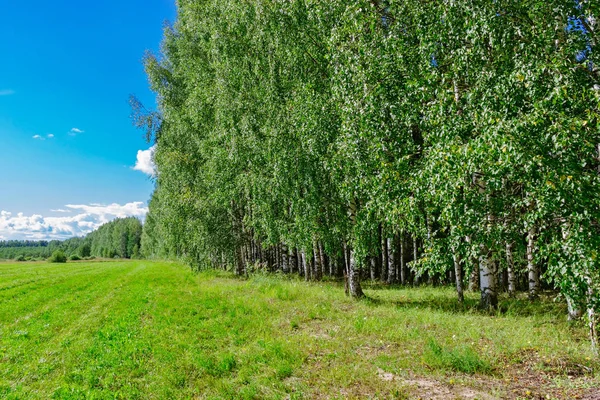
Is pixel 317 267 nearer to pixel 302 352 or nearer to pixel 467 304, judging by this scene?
pixel 467 304

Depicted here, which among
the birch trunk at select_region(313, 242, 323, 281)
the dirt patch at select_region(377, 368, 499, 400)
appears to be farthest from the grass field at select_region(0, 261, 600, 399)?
the birch trunk at select_region(313, 242, 323, 281)

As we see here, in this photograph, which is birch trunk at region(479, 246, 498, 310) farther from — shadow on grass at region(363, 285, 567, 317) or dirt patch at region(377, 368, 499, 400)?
dirt patch at region(377, 368, 499, 400)

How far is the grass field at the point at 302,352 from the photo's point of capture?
6.05 metres

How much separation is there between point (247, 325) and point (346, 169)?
5562 mm

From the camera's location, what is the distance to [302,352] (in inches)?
301

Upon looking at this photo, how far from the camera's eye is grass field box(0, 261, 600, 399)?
238 inches

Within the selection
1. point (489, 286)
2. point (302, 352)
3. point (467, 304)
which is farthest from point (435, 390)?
point (467, 304)

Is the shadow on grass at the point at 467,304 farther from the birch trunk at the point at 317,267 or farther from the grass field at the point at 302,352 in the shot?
the birch trunk at the point at 317,267

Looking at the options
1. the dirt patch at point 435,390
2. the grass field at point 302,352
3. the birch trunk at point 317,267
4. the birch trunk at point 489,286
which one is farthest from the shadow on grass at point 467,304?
the birch trunk at point 317,267

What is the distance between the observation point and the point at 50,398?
632 centimetres

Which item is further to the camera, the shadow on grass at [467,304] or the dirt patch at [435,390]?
the shadow on grass at [467,304]

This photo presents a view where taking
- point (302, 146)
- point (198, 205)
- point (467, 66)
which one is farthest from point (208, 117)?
point (467, 66)

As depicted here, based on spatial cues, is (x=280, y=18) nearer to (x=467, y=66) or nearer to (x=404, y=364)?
(x=467, y=66)

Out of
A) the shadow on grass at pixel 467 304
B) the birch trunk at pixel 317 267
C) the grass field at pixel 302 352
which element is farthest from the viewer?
the birch trunk at pixel 317 267
